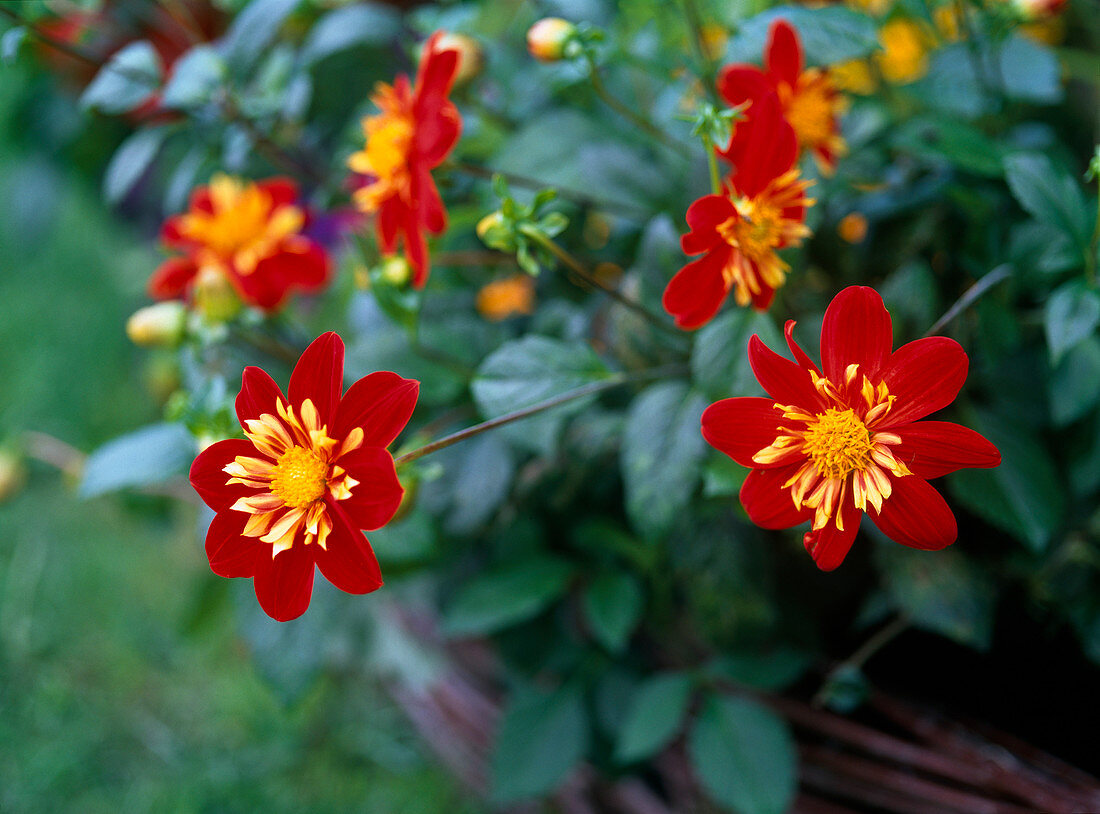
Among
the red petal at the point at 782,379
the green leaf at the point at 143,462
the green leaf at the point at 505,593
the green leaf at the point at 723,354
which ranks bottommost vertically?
the green leaf at the point at 505,593

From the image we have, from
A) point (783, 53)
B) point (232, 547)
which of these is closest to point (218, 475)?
point (232, 547)

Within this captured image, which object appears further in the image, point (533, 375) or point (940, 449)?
point (533, 375)

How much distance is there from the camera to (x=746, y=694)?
2.07ft

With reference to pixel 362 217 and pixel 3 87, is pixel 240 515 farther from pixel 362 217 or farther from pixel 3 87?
pixel 3 87

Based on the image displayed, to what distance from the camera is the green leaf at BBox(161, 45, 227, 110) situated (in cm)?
59

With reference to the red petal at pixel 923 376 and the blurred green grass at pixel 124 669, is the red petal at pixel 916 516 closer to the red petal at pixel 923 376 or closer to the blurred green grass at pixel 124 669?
the red petal at pixel 923 376

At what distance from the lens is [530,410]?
392 mm

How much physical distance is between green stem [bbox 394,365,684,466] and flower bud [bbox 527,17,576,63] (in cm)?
19

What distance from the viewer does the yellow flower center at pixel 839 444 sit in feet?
1.08

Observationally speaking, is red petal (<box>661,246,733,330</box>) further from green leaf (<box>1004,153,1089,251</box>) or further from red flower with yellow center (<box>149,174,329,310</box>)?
Result: red flower with yellow center (<box>149,174,329,310</box>)

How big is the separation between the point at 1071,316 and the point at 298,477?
38 cm

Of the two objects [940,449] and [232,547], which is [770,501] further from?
[232,547]

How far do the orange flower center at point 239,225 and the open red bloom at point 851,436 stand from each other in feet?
1.33

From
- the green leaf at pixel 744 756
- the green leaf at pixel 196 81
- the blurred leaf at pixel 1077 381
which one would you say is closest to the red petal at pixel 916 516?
the blurred leaf at pixel 1077 381
